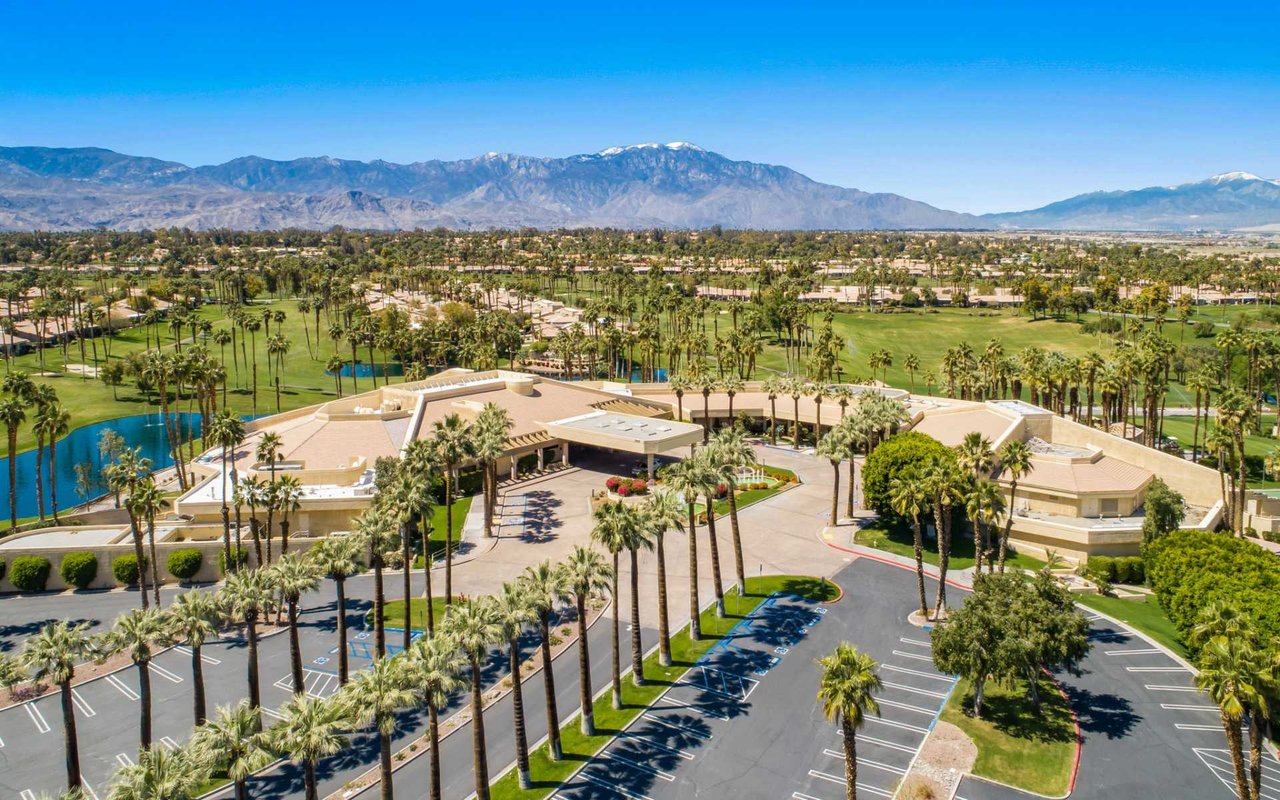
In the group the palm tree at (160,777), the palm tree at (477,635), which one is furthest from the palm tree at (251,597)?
the palm tree at (477,635)

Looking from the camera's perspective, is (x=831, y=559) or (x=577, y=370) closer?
(x=831, y=559)

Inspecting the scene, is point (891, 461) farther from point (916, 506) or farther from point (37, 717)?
point (37, 717)

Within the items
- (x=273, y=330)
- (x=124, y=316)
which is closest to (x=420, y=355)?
(x=273, y=330)

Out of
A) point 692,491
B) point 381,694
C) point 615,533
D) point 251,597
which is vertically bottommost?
point 381,694

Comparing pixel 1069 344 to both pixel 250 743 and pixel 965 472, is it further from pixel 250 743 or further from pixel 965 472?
pixel 250 743

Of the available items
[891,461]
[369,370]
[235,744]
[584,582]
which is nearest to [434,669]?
[235,744]

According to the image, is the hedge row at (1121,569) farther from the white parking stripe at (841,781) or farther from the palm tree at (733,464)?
the white parking stripe at (841,781)
